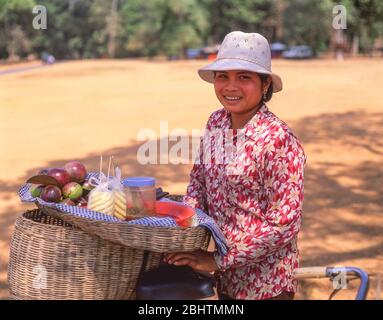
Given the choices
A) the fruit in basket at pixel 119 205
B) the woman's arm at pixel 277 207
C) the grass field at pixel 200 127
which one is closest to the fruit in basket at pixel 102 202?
the fruit in basket at pixel 119 205

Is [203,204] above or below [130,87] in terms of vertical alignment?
above

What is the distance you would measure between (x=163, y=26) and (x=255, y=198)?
65744 mm

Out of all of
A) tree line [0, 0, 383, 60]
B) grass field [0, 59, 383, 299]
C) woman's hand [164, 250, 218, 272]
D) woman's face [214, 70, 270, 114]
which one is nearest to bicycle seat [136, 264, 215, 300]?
woman's hand [164, 250, 218, 272]

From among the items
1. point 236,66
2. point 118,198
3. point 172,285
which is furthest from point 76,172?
point 236,66

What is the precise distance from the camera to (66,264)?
1829mm

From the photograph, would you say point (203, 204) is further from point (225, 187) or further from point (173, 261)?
point (173, 261)

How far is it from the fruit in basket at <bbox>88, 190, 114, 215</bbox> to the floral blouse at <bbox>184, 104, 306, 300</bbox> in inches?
15.9

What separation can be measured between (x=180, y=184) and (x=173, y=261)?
6938mm

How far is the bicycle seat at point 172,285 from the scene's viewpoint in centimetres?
189

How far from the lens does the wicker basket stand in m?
1.83

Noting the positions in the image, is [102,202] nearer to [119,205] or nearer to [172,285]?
[119,205]

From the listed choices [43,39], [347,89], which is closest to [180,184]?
[347,89]

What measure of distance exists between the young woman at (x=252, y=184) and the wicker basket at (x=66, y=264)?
196 millimetres
